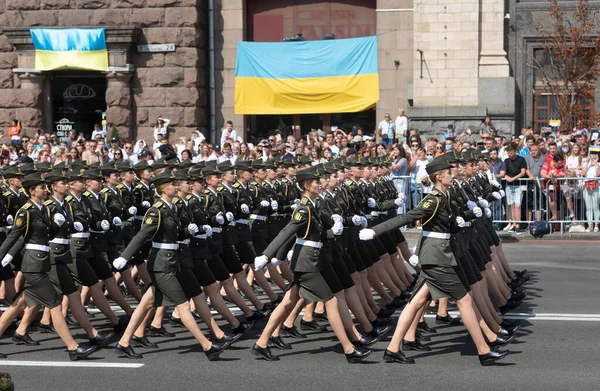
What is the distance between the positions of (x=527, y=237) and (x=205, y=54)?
10356mm

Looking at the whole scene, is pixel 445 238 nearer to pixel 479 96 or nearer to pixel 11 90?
pixel 479 96

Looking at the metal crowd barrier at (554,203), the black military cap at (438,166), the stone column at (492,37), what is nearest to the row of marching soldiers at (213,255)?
the black military cap at (438,166)

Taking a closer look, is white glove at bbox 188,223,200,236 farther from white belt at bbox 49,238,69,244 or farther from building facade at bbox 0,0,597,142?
building facade at bbox 0,0,597,142

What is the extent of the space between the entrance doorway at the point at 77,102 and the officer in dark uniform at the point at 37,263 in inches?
635

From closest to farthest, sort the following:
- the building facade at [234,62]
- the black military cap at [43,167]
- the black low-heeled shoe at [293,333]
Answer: the black low-heeled shoe at [293,333] → the black military cap at [43,167] → the building facade at [234,62]

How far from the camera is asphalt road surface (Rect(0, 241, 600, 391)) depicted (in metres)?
8.77

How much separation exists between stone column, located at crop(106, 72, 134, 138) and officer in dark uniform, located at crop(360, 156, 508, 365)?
16507mm

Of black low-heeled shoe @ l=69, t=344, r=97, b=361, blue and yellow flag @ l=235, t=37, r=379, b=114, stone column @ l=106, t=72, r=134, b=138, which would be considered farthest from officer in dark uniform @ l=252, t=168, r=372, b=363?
stone column @ l=106, t=72, r=134, b=138

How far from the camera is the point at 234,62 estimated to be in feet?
84.2

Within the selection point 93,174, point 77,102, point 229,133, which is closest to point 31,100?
→ point 77,102

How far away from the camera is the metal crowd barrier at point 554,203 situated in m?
18.7

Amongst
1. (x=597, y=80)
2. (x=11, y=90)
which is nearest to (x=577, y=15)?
(x=597, y=80)

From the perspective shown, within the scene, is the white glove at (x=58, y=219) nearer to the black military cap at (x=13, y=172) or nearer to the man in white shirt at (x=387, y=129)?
the black military cap at (x=13, y=172)

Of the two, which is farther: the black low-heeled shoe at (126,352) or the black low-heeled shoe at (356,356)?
the black low-heeled shoe at (126,352)
